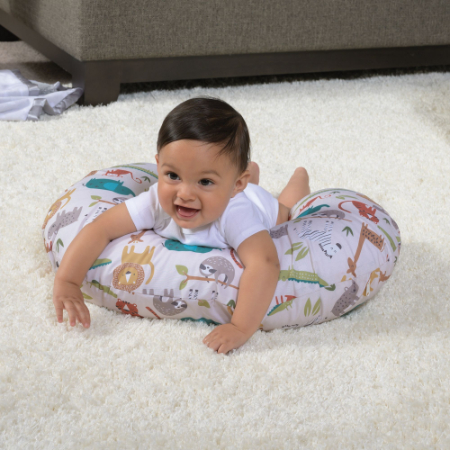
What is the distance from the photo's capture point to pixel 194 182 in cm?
94

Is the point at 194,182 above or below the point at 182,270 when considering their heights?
above

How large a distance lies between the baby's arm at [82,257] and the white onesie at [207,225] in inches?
1.1

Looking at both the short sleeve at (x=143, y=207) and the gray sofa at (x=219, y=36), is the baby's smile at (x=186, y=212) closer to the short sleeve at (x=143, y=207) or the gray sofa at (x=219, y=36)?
the short sleeve at (x=143, y=207)

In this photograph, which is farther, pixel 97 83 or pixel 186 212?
pixel 97 83

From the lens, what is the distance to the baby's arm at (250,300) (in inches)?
37.2

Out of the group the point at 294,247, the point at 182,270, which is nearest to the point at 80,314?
the point at 182,270

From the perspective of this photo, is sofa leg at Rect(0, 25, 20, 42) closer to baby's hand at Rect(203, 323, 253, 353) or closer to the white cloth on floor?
the white cloth on floor

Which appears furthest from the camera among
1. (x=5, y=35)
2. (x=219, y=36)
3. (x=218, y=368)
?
(x=5, y=35)

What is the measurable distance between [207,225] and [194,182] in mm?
130

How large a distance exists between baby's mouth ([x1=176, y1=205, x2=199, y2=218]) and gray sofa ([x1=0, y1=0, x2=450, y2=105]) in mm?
1112

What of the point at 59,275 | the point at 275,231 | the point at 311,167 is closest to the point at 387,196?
the point at 311,167

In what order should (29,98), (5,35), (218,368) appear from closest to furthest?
(218,368), (29,98), (5,35)

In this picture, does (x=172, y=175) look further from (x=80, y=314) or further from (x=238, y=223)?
(x=80, y=314)

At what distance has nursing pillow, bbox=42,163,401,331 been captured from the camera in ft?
3.26
